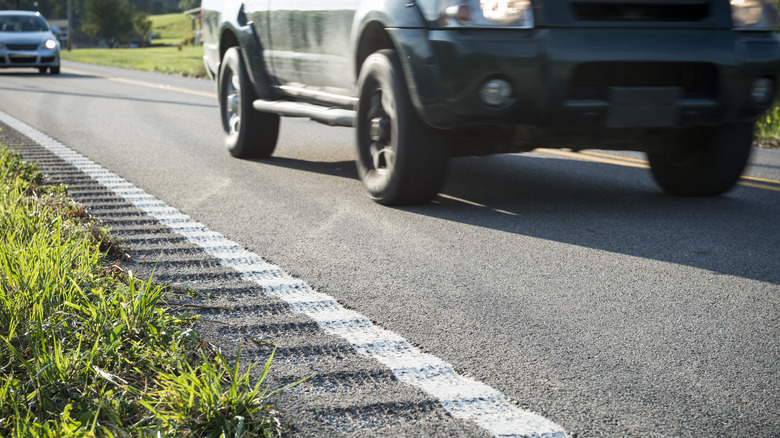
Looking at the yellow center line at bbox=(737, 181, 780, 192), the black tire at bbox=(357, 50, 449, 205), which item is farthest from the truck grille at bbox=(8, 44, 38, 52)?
the yellow center line at bbox=(737, 181, 780, 192)

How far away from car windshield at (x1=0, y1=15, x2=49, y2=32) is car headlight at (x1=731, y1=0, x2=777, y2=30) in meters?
21.3

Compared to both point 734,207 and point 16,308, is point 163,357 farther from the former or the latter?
point 734,207

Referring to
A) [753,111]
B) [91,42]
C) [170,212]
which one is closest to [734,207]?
[753,111]

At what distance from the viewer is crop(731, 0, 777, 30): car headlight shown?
4.79 metres

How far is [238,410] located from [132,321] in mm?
693

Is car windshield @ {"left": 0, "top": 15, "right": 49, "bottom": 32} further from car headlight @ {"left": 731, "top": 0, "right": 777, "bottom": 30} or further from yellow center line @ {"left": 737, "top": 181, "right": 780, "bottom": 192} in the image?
car headlight @ {"left": 731, "top": 0, "right": 777, "bottom": 30}

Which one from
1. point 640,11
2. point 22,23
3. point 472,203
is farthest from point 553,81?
point 22,23

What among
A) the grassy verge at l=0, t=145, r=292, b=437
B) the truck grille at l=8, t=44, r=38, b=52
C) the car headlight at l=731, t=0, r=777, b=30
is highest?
the car headlight at l=731, t=0, r=777, b=30

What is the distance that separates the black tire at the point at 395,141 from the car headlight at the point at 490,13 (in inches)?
21.2

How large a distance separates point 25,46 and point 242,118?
17.4 metres

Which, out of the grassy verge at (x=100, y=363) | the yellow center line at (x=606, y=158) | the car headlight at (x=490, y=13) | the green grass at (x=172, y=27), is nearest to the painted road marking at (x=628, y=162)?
the yellow center line at (x=606, y=158)

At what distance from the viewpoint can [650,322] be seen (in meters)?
3.06

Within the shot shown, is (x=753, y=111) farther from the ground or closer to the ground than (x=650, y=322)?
farther from the ground

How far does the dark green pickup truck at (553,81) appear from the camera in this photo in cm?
449
